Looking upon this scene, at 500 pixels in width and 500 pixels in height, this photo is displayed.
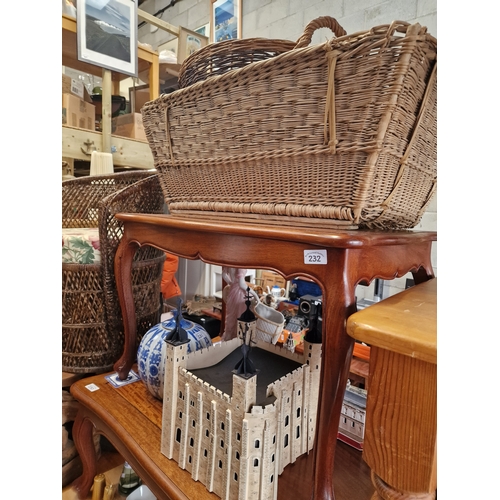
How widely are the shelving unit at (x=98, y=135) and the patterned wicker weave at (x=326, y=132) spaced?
1.70m

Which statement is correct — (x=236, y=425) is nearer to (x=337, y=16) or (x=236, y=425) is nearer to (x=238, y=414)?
(x=238, y=414)

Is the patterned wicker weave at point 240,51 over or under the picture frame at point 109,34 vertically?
under

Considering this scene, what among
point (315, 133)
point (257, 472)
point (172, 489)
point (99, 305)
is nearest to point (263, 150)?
point (315, 133)

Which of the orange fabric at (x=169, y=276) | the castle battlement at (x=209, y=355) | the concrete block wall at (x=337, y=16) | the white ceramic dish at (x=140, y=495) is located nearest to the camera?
the castle battlement at (x=209, y=355)

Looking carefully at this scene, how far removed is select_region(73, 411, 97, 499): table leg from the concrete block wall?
133 centimetres

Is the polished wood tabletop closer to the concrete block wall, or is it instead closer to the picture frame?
the concrete block wall

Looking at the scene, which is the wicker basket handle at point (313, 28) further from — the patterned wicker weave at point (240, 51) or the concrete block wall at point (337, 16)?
the concrete block wall at point (337, 16)

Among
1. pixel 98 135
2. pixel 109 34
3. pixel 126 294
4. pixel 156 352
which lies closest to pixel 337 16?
pixel 109 34

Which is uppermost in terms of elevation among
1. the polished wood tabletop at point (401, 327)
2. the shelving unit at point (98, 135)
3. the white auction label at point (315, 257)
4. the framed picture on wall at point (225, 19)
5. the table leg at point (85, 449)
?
the framed picture on wall at point (225, 19)

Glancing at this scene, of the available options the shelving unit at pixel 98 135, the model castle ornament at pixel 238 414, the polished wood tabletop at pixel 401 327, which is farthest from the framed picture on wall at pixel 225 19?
Answer: the polished wood tabletop at pixel 401 327

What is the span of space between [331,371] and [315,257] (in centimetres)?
17

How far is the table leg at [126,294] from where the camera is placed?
922 mm

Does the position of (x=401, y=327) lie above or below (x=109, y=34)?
below

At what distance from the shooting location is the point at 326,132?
1.69 ft
